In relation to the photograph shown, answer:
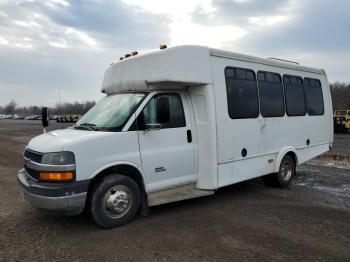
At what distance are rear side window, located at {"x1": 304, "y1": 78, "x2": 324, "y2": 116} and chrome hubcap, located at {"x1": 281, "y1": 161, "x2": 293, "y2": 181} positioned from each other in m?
1.61

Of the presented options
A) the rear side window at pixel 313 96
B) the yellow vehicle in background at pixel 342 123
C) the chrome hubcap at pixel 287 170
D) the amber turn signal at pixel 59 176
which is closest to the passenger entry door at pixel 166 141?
the amber turn signal at pixel 59 176

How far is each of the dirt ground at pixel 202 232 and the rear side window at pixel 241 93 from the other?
180 cm

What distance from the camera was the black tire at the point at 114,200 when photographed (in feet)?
17.2

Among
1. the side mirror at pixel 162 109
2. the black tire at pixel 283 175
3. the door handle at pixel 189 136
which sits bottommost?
the black tire at pixel 283 175

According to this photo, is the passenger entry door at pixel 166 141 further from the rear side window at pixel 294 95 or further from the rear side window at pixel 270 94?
the rear side window at pixel 294 95

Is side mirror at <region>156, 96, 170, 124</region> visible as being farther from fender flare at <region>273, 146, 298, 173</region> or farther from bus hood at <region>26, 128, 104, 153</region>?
fender flare at <region>273, 146, 298, 173</region>

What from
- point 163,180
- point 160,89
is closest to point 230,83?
point 160,89

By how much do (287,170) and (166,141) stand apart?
3.80m

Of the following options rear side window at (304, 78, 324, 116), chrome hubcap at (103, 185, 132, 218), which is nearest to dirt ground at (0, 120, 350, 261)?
chrome hubcap at (103, 185, 132, 218)

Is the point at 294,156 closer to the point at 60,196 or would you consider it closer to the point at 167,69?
the point at 167,69

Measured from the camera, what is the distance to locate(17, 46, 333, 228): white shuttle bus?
16.6 ft

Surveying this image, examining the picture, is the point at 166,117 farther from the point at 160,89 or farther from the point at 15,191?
the point at 15,191

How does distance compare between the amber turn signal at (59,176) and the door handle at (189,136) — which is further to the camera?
the door handle at (189,136)

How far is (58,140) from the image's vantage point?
5145 millimetres
